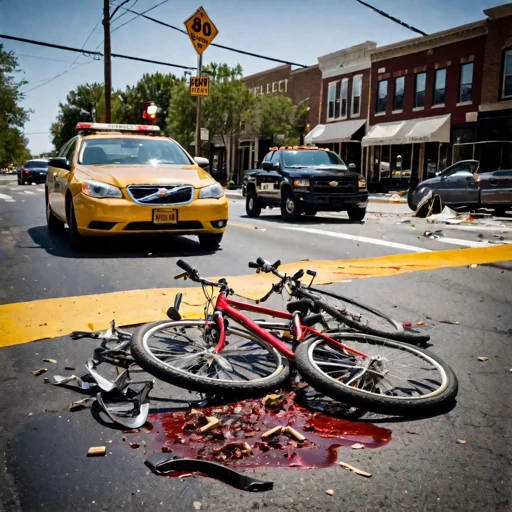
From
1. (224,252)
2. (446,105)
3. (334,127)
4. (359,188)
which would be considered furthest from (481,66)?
(224,252)

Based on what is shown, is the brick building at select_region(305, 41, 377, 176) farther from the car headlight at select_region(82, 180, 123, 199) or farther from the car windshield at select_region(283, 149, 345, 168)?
the car headlight at select_region(82, 180, 123, 199)

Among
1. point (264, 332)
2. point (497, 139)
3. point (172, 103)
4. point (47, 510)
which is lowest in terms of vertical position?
point (47, 510)

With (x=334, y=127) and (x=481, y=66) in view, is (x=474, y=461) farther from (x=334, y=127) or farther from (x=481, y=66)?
(x=334, y=127)

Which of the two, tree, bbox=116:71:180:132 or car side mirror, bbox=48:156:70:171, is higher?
tree, bbox=116:71:180:132

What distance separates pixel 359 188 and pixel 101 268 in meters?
8.44

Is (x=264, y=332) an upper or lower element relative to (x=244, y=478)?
upper

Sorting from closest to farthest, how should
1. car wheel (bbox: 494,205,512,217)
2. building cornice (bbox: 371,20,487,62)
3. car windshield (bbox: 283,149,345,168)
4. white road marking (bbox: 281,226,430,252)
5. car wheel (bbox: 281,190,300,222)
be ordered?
white road marking (bbox: 281,226,430,252) < car wheel (bbox: 281,190,300,222) < car windshield (bbox: 283,149,345,168) < car wheel (bbox: 494,205,512,217) < building cornice (bbox: 371,20,487,62)

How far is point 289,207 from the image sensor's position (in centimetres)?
1492

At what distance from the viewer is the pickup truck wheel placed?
16.5 metres

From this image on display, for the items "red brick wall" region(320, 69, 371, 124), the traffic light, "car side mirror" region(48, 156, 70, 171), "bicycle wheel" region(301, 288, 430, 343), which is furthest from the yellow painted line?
"red brick wall" region(320, 69, 371, 124)

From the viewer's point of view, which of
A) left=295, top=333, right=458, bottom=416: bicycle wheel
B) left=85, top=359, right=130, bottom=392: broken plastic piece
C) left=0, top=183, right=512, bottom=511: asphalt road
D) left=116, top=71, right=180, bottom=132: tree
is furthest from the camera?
left=116, top=71, right=180, bottom=132: tree

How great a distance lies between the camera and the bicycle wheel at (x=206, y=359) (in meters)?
3.38

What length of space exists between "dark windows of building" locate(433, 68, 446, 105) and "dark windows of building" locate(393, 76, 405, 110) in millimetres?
2524

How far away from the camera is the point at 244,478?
8.65 feet
